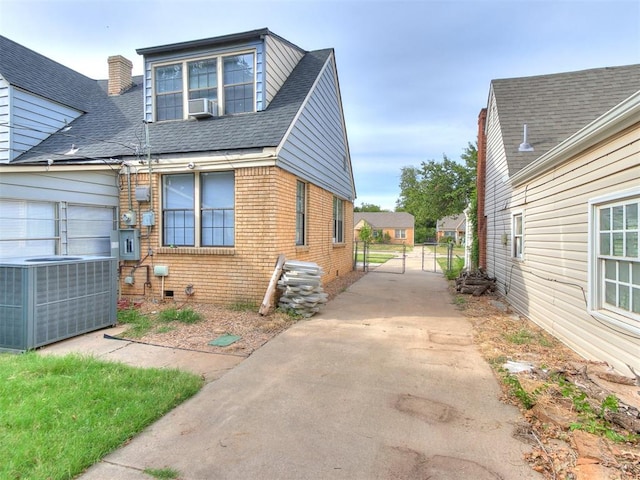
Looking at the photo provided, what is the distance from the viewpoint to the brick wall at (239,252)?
24.6 feet

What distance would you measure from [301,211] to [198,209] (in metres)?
2.76

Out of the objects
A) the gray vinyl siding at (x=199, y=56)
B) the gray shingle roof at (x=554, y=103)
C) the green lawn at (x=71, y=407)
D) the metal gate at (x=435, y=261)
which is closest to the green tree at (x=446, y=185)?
the metal gate at (x=435, y=261)

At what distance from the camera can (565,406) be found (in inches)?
133

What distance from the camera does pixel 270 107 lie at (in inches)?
342

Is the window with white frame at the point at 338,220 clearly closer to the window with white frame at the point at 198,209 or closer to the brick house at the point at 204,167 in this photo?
the brick house at the point at 204,167

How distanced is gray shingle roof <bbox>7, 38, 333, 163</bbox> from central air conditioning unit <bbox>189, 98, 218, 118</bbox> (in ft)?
0.50

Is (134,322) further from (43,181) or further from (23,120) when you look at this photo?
(23,120)

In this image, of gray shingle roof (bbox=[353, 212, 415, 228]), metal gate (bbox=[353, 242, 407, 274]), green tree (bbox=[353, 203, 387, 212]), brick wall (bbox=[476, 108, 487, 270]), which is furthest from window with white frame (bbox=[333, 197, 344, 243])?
green tree (bbox=[353, 203, 387, 212])

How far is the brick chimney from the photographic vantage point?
41.3 feet

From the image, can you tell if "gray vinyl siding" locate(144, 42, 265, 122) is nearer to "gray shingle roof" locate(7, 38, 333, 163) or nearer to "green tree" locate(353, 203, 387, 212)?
"gray shingle roof" locate(7, 38, 333, 163)

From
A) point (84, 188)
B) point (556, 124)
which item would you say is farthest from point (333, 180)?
point (84, 188)

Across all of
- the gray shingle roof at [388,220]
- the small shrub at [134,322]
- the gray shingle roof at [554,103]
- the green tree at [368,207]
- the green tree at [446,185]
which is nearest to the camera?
the small shrub at [134,322]

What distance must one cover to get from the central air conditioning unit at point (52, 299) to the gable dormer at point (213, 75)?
15.9ft

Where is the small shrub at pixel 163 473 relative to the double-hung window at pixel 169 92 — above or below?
below
